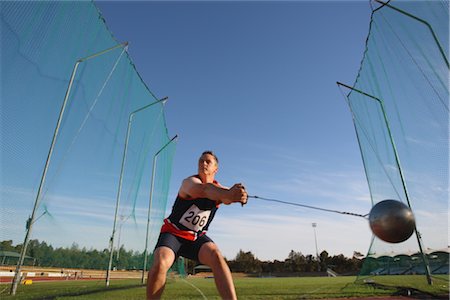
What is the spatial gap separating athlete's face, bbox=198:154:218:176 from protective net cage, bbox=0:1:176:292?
4196 millimetres

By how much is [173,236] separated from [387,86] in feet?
25.4

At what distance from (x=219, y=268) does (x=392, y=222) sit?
2022mm

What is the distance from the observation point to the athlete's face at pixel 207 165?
3.25 meters

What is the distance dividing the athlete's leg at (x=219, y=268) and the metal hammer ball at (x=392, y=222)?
6.04ft

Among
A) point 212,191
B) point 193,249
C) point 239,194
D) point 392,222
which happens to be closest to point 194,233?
point 193,249

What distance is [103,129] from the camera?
9289mm

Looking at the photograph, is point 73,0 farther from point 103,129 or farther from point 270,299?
point 270,299

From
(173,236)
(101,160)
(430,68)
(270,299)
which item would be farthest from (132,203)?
(430,68)

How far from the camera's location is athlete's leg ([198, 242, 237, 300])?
2748mm

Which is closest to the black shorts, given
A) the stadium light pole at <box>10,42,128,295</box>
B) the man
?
the man

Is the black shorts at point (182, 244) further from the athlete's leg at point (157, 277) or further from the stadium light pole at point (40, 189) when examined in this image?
the stadium light pole at point (40, 189)

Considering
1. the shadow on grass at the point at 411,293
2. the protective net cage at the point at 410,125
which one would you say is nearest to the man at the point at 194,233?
the protective net cage at the point at 410,125

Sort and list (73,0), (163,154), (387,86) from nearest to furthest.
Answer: (73,0) → (387,86) → (163,154)

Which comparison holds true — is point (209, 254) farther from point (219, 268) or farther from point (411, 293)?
point (411, 293)
